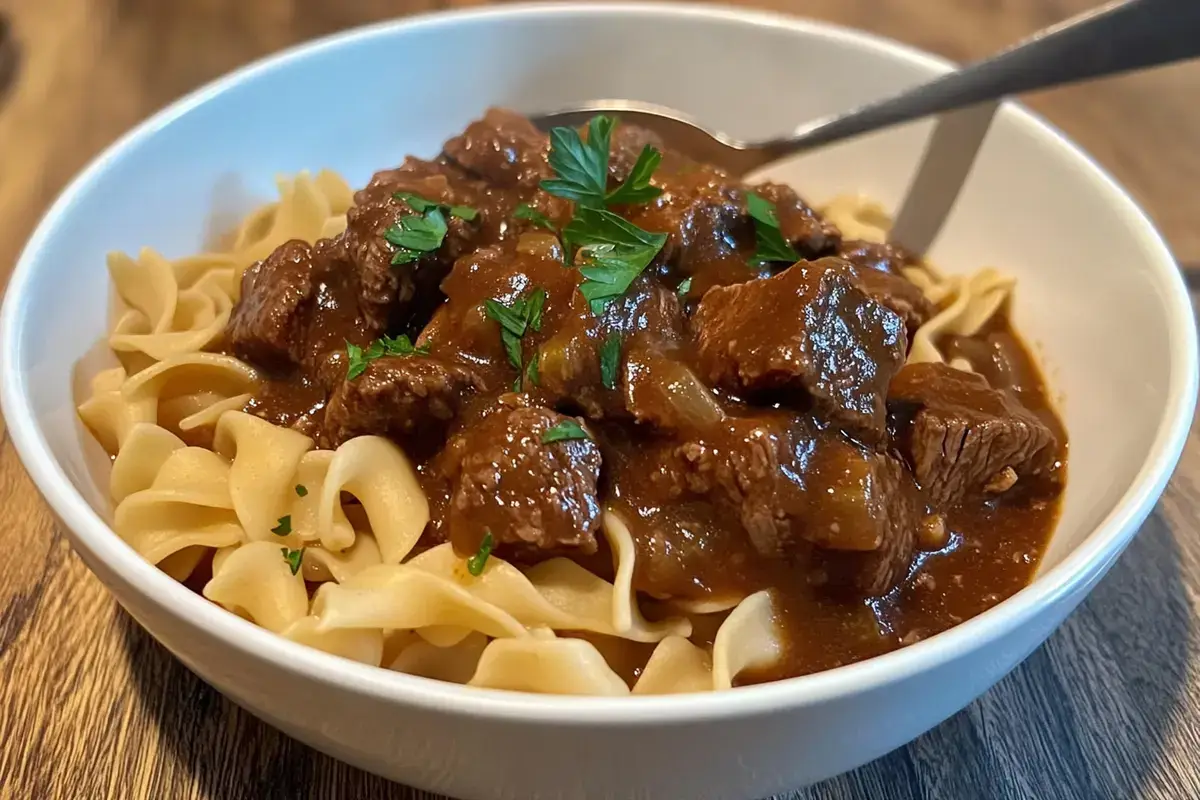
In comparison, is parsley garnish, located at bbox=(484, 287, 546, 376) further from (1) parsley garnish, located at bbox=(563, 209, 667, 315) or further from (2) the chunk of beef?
(1) parsley garnish, located at bbox=(563, 209, 667, 315)

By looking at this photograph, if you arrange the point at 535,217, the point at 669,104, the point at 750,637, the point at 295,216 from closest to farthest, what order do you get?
the point at 750,637 < the point at 535,217 < the point at 295,216 < the point at 669,104

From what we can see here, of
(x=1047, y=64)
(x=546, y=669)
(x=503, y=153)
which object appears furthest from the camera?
(x=1047, y=64)

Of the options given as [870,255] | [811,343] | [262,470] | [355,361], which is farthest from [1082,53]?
[262,470]

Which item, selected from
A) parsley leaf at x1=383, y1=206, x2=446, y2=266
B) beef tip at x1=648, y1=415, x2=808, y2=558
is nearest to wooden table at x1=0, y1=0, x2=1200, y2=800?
beef tip at x1=648, y1=415, x2=808, y2=558

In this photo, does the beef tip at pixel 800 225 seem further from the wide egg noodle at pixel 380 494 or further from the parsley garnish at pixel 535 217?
the wide egg noodle at pixel 380 494

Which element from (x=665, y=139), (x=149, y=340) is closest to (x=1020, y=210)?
(x=665, y=139)

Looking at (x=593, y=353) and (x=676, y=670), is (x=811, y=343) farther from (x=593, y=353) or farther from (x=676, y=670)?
(x=676, y=670)
